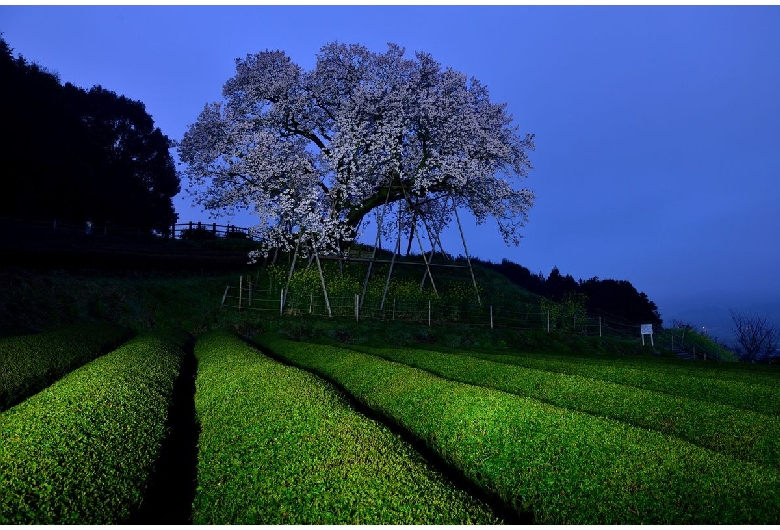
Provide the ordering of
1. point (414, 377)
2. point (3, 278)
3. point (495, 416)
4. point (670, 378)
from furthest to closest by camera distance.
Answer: point (3, 278)
point (670, 378)
point (414, 377)
point (495, 416)

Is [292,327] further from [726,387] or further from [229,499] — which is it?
[229,499]

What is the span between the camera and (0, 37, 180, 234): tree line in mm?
40469

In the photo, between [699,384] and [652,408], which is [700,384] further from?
[652,408]

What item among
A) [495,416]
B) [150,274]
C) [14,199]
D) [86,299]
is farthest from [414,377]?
[14,199]

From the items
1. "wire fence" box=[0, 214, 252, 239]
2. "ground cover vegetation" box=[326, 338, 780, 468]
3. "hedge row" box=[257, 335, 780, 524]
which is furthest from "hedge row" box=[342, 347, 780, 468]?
"wire fence" box=[0, 214, 252, 239]

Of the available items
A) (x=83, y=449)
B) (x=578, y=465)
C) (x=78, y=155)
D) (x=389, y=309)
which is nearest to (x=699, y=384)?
(x=578, y=465)

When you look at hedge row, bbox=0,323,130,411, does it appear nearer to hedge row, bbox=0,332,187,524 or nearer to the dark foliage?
hedge row, bbox=0,332,187,524

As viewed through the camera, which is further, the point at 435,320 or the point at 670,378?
the point at 435,320

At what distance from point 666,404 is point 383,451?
6.50 metres

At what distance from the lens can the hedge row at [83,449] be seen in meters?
5.41

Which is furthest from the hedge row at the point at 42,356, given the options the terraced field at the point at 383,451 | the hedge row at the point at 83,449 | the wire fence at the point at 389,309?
the wire fence at the point at 389,309

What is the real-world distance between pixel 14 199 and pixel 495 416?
48797mm

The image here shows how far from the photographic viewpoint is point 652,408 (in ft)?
33.0

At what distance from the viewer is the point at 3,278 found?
2311cm
